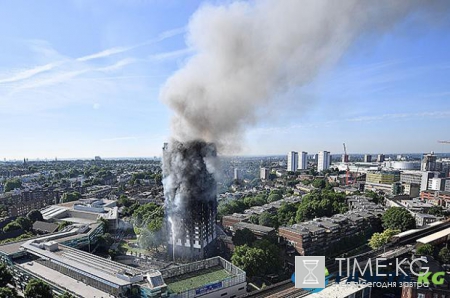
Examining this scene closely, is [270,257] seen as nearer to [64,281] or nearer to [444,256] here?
[64,281]

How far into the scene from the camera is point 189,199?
2280 cm

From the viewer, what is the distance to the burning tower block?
2259 centimetres

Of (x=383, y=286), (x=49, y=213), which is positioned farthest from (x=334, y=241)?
(x=49, y=213)

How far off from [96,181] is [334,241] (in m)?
57.8

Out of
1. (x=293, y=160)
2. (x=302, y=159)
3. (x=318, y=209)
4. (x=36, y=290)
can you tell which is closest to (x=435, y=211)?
(x=318, y=209)

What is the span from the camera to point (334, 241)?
82.2 feet

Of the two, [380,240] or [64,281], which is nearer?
[64,281]

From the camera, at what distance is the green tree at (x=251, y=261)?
1891cm

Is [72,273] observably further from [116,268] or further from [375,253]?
[375,253]

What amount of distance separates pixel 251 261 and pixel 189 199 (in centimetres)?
677

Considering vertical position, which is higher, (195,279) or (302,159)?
(302,159)

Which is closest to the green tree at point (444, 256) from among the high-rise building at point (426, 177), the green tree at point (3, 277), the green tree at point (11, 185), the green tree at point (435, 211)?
the green tree at point (435, 211)

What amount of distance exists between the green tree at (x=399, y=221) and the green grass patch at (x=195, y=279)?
1932cm

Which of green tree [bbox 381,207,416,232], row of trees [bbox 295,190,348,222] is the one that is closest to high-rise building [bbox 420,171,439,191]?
row of trees [bbox 295,190,348,222]
